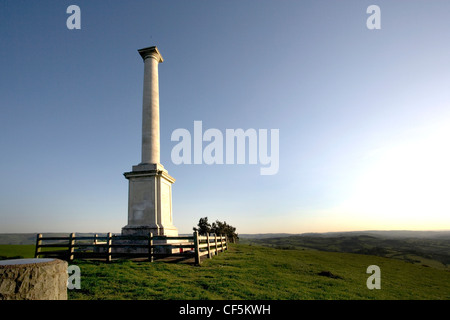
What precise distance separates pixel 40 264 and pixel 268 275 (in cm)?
927

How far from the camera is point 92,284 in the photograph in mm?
8359

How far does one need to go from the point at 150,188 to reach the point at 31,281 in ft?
43.4

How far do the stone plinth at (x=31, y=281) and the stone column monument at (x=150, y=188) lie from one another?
40.3ft

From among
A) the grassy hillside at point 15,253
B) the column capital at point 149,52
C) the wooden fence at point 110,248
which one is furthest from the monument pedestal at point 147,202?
the column capital at point 149,52

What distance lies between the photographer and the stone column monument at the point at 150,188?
15.9m

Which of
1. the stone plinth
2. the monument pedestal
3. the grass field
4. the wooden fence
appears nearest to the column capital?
the monument pedestal

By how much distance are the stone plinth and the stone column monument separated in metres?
12.3

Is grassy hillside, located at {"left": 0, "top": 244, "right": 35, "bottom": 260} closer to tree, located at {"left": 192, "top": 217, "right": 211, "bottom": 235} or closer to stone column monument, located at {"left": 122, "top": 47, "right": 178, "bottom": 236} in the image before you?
stone column monument, located at {"left": 122, "top": 47, "right": 178, "bottom": 236}

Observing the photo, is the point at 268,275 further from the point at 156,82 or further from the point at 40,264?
the point at 156,82

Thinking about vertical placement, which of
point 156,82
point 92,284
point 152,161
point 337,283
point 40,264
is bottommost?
point 337,283

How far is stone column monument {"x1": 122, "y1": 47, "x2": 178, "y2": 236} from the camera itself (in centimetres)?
1590

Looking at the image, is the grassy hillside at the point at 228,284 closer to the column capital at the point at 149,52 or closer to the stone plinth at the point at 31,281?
the stone plinth at the point at 31,281
